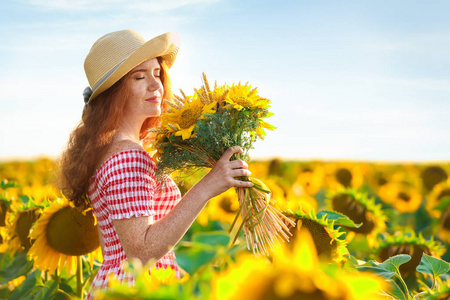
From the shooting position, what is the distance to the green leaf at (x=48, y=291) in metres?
2.64

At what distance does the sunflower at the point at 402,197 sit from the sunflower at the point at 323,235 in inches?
150

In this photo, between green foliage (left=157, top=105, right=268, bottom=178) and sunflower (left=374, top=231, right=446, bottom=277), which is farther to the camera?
sunflower (left=374, top=231, right=446, bottom=277)

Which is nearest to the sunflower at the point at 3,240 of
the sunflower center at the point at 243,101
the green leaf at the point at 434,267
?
the sunflower center at the point at 243,101

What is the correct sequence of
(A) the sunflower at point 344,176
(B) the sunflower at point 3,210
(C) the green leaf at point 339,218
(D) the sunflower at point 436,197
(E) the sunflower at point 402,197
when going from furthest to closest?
1. (A) the sunflower at point 344,176
2. (E) the sunflower at point 402,197
3. (D) the sunflower at point 436,197
4. (B) the sunflower at point 3,210
5. (C) the green leaf at point 339,218

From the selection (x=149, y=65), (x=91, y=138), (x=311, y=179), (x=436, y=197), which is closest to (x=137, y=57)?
(x=149, y=65)

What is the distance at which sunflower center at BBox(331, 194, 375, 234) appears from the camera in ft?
11.7

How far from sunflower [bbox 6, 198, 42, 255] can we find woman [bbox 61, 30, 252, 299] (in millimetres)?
855

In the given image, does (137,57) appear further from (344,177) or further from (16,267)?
(344,177)

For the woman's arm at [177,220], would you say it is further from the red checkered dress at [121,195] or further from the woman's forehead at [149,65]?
the woman's forehead at [149,65]

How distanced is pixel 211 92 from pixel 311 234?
0.71m

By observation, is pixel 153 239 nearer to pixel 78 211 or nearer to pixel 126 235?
pixel 126 235

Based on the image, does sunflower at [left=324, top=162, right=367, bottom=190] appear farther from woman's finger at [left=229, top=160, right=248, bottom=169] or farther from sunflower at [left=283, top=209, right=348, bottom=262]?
woman's finger at [left=229, top=160, right=248, bottom=169]

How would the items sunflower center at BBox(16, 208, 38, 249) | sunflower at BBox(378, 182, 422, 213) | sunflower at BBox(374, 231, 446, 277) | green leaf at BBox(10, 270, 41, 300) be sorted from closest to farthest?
green leaf at BBox(10, 270, 41, 300) → sunflower at BBox(374, 231, 446, 277) → sunflower center at BBox(16, 208, 38, 249) → sunflower at BBox(378, 182, 422, 213)

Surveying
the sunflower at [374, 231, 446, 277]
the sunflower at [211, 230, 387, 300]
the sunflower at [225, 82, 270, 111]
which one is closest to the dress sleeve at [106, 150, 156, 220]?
the sunflower at [225, 82, 270, 111]
